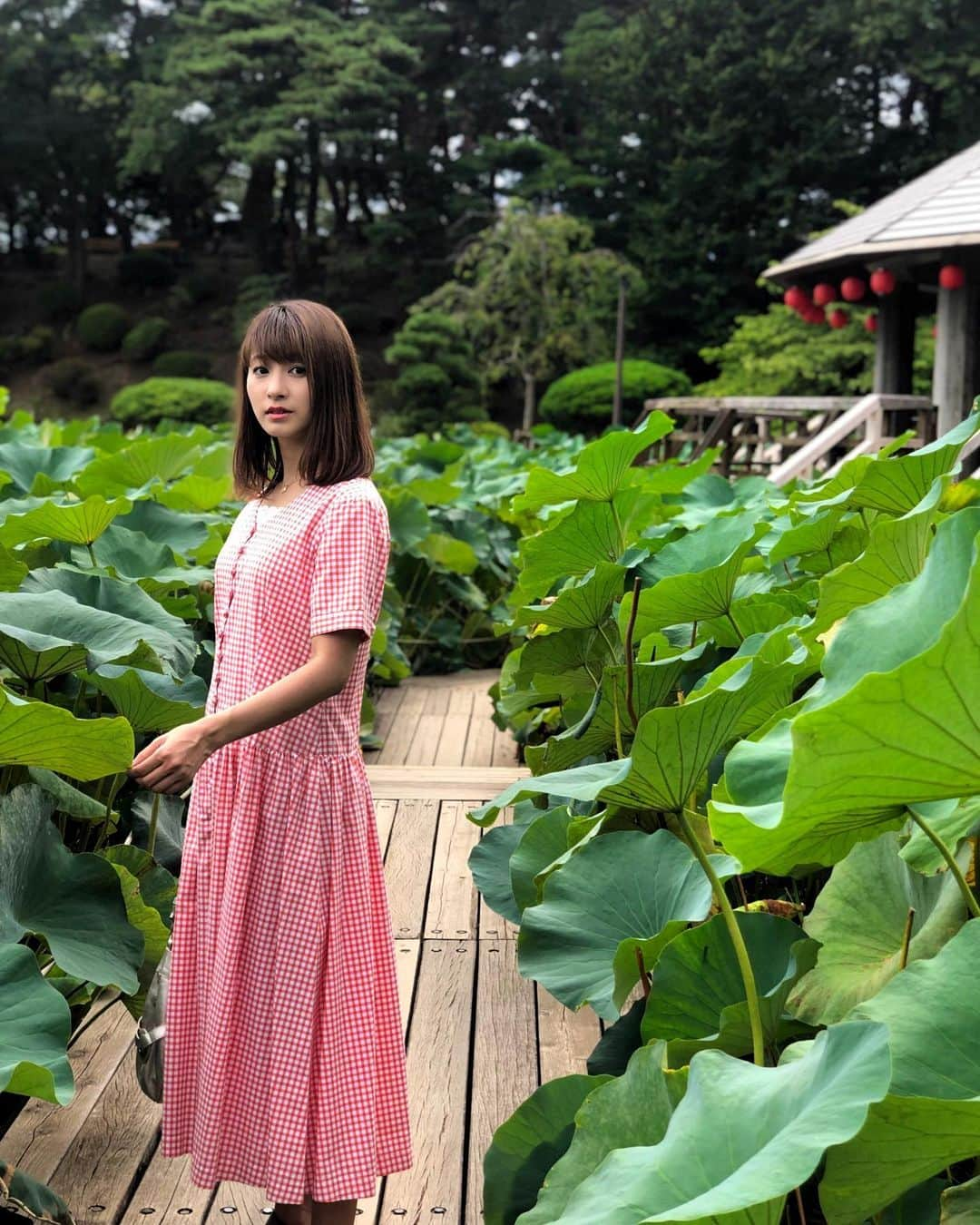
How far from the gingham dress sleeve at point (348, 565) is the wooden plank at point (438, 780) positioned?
6.13ft

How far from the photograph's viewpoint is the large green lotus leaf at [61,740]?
3.87 feet

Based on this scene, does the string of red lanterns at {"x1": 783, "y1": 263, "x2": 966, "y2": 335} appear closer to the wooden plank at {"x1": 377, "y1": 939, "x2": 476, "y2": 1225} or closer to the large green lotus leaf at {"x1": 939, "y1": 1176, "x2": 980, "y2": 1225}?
the wooden plank at {"x1": 377, "y1": 939, "x2": 476, "y2": 1225}

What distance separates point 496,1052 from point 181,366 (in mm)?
20344

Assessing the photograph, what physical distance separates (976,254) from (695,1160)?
784cm

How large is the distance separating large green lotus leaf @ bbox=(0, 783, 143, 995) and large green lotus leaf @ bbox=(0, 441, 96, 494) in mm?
1876

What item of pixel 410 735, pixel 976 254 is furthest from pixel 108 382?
pixel 410 735

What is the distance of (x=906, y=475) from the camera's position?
5.28ft

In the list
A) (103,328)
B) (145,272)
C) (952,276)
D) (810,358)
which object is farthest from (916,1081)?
(145,272)

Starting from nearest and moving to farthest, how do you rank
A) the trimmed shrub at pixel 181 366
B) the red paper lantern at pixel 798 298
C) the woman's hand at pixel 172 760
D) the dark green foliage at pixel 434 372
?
the woman's hand at pixel 172 760
the red paper lantern at pixel 798 298
the dark green foliage at pixel 434 372
the trimmed shrub at pixel 181 366

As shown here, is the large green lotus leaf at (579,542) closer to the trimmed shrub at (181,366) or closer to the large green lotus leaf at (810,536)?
the large green lotus leaf at (810,536)

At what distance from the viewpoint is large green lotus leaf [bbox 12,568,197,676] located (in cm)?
157

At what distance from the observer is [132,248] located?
27469 mm

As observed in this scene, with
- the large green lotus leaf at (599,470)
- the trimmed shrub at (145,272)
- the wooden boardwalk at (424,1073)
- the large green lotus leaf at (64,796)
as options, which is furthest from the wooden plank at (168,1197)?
the trimmed shrub at (145,272)

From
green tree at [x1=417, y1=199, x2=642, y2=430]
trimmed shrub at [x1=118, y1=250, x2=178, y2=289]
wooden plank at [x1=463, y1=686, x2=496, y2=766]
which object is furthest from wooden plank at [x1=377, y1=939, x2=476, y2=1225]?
trimmed shrub at [x1=118, y1=250, x2=178, y2=289]
